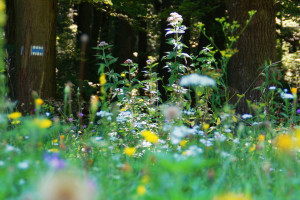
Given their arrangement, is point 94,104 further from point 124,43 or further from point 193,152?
point 124,43

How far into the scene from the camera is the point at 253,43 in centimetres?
802

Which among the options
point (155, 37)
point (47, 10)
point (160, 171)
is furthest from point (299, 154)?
point (155, 37)

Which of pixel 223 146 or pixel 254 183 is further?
pixel 223 146

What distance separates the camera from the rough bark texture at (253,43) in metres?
8.01

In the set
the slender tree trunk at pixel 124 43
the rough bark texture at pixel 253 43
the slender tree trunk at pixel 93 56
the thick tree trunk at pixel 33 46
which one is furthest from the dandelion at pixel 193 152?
the slender tree trunk at pixel 124 43

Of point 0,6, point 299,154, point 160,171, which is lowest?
point 299,154

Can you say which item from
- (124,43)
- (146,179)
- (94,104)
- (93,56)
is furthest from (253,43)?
(93,56)

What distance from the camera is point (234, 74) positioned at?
323 inches

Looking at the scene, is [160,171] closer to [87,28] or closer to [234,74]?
[234,74]

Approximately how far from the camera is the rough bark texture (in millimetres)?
8008

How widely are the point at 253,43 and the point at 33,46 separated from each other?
4.24 meters

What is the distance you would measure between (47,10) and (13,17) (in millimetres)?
3528

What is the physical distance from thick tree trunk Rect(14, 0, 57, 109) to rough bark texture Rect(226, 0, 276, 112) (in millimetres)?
3699

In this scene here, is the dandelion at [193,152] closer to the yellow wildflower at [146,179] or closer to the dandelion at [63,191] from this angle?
the yellow wildflower at [146,179]
